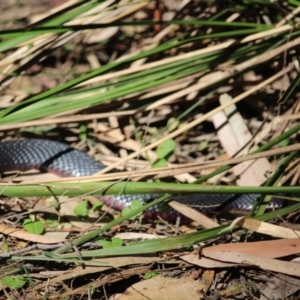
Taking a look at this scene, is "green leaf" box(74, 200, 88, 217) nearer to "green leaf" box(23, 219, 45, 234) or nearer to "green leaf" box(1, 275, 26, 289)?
"green leaf" box(23, 219, 45, 234)

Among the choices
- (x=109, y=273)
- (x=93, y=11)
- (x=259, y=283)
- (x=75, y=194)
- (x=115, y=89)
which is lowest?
(x=259, y=283)

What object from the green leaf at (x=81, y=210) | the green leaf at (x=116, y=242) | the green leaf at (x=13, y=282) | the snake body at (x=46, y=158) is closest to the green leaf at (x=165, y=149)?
the snake body at (x=46, y=158)

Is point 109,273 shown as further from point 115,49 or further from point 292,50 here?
point 115,49

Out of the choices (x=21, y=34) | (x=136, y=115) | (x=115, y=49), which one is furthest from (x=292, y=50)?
(x=21, y=34)

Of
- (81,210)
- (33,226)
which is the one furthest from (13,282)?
(81,210)

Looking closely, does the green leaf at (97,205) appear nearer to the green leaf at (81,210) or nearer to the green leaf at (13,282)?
the green leaf at (81,210)

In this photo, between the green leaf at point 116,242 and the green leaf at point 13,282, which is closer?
the green leaf at point 13,282
